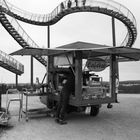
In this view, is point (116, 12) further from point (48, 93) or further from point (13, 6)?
point (48, 93)

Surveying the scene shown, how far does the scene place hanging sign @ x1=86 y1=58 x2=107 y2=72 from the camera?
22.5ft

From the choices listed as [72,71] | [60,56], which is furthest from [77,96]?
[60,56]

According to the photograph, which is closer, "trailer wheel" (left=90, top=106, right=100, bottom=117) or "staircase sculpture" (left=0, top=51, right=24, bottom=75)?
"trailer wheel" (left=90, top=106, right=100, bottom=117)

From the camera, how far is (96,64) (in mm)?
7059

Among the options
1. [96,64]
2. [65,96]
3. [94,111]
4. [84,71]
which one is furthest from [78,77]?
[94,111]

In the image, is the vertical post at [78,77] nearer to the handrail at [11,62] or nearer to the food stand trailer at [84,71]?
the food stand trailer at [84,71]

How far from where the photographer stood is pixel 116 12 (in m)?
17.1

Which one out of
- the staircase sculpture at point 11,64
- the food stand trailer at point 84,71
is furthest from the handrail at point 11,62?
the food stand trailer at point 84,71

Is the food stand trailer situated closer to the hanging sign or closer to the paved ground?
the hanging sign

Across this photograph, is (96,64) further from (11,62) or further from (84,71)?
(11,62)

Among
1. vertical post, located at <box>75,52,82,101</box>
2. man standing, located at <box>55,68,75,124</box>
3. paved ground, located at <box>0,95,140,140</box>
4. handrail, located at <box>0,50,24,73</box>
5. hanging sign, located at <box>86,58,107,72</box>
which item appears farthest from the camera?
handrail, located at <box>0,50,24,73</box>

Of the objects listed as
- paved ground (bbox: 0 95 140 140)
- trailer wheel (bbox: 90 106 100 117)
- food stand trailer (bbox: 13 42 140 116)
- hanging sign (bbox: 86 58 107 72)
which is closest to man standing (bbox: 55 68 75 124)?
food stand trailer (bbox: 13 42 140 116)

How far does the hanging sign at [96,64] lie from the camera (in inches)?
270

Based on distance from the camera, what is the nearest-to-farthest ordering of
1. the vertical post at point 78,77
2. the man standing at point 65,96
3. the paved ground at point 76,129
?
the paved ground at point 76,129
the vertical post at point 78,77
the man standing at point 65,96
